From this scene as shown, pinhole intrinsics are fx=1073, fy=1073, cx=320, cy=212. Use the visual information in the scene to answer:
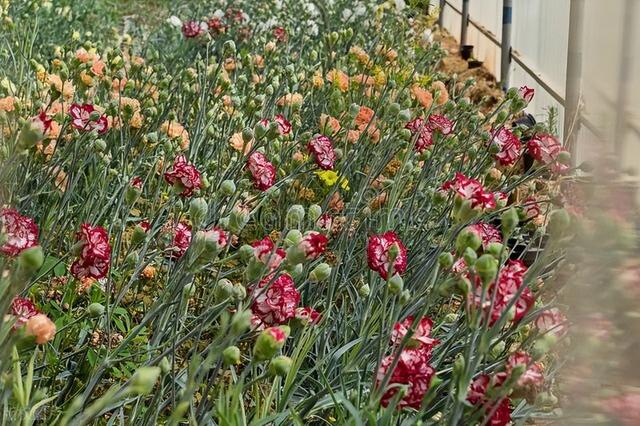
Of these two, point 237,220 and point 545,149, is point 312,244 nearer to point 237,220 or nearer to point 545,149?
point 237,220

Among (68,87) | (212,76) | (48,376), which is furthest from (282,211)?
(48,376)

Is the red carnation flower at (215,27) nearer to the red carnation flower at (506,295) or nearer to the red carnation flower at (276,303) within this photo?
the red carnation flower at (276,303)

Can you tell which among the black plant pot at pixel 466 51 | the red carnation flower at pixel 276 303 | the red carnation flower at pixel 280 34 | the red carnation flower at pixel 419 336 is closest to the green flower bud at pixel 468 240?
the red carnation flower at pixel 419 336

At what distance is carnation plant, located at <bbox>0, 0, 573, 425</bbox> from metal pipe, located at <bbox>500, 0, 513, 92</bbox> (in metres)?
1.39

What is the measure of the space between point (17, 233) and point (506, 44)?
4.01 meters

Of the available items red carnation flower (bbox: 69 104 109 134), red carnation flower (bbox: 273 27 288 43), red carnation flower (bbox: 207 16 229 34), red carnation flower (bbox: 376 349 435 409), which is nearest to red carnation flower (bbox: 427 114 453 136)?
red carnation flower (bbox: 69 104 109 134)

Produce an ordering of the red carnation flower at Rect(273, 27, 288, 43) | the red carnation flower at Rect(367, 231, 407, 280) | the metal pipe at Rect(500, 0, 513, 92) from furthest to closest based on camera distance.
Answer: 1. the metal pipe at Rect(500, 0, 513, 92)
2. the red carnation flower at Rect(273, 27, 288, 43)
3. the red carnation flower at Rect(367, 231, 407, 280)

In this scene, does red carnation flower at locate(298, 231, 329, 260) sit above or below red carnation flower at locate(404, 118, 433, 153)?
above

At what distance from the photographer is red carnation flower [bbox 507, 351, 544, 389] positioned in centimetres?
108

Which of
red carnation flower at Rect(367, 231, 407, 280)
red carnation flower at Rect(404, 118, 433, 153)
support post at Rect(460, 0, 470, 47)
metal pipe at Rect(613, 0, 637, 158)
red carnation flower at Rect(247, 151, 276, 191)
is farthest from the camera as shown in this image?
support post at Rect(460, 0, 470, 47)

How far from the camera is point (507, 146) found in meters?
2.13

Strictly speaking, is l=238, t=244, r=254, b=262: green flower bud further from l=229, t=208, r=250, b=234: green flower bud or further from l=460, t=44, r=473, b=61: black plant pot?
l=460, t=44, r=473, b=61: black plant pot

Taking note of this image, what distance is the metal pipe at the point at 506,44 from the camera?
4984mm

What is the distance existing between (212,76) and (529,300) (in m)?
1.56
